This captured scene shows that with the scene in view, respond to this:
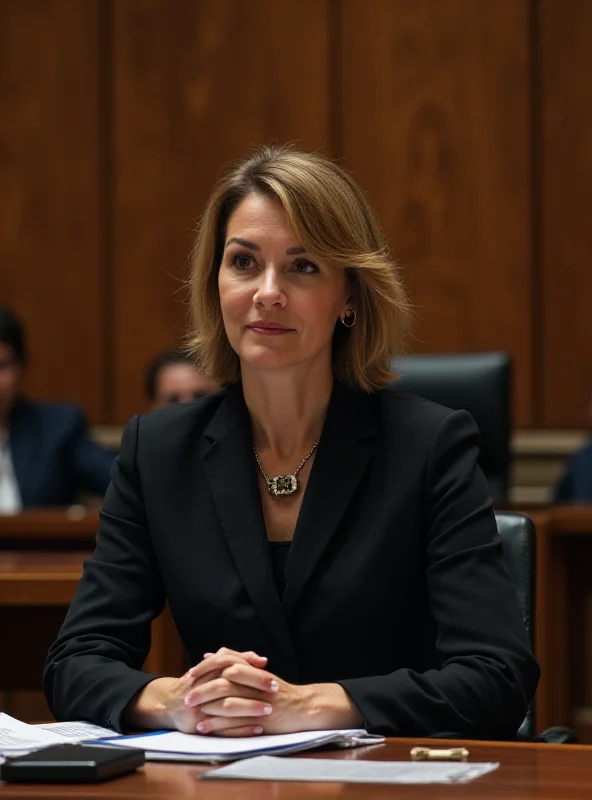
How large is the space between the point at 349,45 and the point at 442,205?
2.85 feet

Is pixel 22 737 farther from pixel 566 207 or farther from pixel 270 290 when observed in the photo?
pixel 566 207

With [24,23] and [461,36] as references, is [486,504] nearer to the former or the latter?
[461,36]

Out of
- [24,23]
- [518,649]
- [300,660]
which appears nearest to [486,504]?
[518,649]

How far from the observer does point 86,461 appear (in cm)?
538

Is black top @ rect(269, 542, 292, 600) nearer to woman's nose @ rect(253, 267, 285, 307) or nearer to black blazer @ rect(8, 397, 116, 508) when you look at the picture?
woman's nose @ rect(253, 267, 285, 307)

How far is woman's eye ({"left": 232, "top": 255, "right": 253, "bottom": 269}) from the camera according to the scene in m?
2.17

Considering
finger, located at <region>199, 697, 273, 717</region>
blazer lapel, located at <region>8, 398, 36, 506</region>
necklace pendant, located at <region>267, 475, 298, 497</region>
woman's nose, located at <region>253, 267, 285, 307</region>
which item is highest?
woman's nose, located at <region>253, 267, 285, 307</region>

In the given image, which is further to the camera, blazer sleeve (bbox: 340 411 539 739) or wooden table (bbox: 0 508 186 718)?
wooden table (bbox: 0 508 186 718)

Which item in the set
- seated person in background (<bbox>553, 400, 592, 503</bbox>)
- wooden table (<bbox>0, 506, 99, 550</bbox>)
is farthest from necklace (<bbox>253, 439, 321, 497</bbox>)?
seated person in background (<bbox>553, 400, 592, 503</bbox>)

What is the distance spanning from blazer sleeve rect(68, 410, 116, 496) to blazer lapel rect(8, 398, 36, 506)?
6.5 inches

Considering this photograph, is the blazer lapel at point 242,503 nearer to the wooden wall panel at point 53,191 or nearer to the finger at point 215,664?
the finger at point 215,664

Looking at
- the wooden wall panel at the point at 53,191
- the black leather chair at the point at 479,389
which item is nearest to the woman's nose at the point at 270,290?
the black leather chair at the point at 479,389

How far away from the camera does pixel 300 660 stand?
2.07m

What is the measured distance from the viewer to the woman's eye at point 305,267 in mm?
2160
